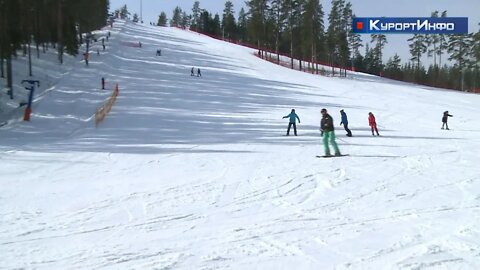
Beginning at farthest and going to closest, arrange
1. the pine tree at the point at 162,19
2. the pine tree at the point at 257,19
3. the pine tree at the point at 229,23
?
the pine tree at the point at 162,19 < the pine tree at the point at 229,23 < the pine tree at the point at 257,19

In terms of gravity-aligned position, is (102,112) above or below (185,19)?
below

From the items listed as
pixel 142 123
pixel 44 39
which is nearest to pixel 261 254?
pixel 142 123

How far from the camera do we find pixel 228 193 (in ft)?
31.0

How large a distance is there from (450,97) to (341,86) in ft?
30.6

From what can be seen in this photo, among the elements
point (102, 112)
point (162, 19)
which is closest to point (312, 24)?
point (102, 112)

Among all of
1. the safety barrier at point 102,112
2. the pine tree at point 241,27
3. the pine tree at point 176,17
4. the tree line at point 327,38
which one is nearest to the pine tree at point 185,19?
the pine tree at point 176,17

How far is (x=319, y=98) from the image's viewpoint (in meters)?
34.6

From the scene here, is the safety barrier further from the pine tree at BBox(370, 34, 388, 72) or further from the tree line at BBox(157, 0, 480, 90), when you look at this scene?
the pine tree at BBox(370, 34, 388, 72)

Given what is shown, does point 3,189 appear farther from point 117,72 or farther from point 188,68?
point 188,68

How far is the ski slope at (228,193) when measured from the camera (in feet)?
19.6

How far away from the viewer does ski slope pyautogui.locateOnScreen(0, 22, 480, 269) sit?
235 inches

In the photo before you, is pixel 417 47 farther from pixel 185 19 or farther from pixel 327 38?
pixel 185 19

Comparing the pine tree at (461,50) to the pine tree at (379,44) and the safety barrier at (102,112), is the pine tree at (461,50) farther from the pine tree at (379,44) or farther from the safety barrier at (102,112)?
the safety barrier at (102,112)

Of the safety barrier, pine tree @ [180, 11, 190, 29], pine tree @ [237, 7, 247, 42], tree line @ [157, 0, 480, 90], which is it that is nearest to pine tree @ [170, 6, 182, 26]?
pine tree @ [180, 11, 190, 29]
